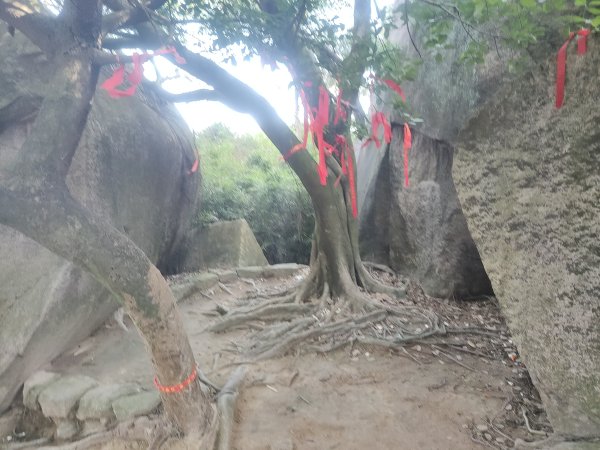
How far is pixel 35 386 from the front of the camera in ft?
13.4

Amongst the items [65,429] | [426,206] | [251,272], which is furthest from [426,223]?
[65,429]

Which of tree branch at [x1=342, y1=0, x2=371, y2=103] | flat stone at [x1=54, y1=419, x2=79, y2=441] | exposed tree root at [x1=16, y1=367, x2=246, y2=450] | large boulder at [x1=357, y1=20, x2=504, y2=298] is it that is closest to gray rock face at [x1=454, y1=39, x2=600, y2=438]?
tree branch at [x1=342, y1=0, x2=371, y2=103]

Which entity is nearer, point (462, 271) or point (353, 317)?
point (353, 317)

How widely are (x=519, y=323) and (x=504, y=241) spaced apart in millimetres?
550

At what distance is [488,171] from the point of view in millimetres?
3236

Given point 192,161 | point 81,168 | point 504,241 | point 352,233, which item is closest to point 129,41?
point 81,168

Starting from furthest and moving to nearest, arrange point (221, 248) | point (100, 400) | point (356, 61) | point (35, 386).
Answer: point (221, 248), point (356, 61), point (35, 386), point (100, 400)

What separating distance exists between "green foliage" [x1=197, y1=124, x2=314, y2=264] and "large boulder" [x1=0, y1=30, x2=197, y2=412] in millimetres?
2739

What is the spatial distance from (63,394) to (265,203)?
623 centimetres

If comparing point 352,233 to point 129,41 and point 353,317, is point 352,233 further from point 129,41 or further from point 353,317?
Answer: point 129,41

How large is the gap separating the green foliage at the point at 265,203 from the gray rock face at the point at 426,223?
220 centimetres

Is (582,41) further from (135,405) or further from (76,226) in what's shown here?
(135,405)

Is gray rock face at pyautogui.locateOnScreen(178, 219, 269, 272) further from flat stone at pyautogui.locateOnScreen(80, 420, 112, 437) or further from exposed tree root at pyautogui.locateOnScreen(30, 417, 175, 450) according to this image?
exposed tree root at pyautogui.locateOnScreen(30, 417, 175, 450)

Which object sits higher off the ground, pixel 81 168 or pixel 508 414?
pixel 81 168
